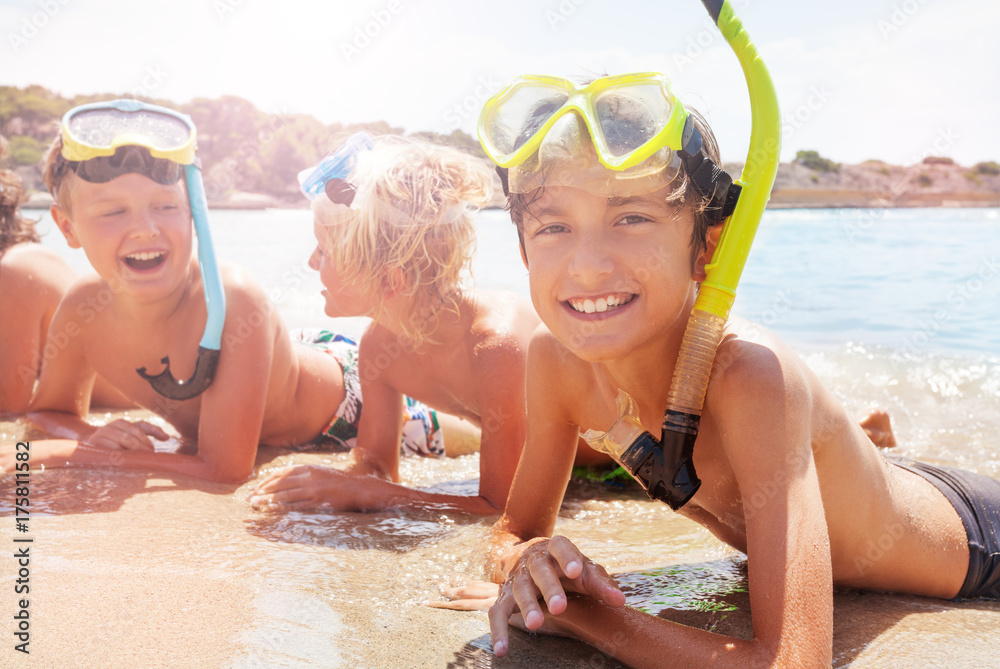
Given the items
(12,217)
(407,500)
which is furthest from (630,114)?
(12,217)

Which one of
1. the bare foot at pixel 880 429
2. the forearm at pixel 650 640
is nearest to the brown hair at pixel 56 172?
the forearm at pixel 650 640

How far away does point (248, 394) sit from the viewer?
11.5 ft

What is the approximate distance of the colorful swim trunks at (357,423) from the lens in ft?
15.2

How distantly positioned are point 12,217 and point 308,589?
4.11m

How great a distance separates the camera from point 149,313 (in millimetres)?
3846

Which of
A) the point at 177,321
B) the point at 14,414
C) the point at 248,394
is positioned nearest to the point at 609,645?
the point at 248,394

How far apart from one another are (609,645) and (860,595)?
1093mm

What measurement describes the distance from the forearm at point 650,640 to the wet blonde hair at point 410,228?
181 cm

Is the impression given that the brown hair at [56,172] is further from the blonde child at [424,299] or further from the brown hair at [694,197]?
the brown hair at [694,197]

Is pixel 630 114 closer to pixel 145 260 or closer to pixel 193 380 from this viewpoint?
pixel 193 380

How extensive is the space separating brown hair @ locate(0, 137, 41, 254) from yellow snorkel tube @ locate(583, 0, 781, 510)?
463 centimetres

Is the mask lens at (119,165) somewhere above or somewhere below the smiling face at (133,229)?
above

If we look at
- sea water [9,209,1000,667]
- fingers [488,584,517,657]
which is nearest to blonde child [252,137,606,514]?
sea water [9,209,1000,667]

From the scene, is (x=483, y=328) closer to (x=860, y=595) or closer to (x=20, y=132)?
(x=860, y=595)
